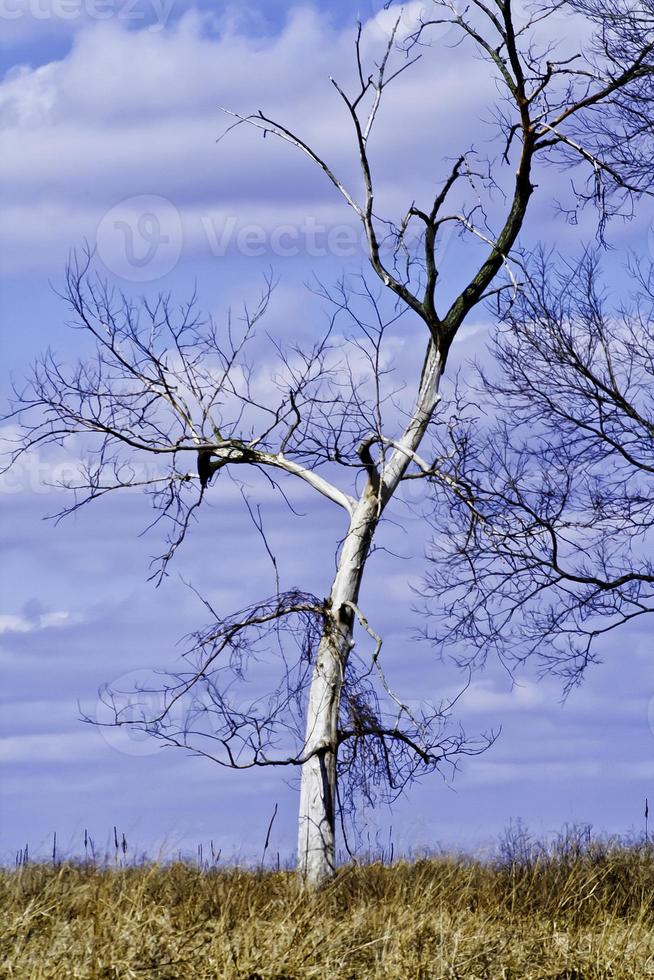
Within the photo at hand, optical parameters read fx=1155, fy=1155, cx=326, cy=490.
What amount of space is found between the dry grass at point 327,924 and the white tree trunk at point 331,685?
13.6 inches

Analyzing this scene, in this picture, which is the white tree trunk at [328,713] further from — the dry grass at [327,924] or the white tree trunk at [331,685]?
the dry grass at [327,924]

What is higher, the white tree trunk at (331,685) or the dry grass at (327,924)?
the white tree trunk at (331,685)

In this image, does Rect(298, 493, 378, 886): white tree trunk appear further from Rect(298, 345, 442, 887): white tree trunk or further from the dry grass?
the dry grass

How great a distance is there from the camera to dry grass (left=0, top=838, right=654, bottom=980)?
302 inches

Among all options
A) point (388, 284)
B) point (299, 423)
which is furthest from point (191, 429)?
point (388, 284)

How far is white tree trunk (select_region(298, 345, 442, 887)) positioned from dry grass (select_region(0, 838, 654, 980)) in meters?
0.35

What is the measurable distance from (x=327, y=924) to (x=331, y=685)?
8.46ft

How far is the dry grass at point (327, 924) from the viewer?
767 cm

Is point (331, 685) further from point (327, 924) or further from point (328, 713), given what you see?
point (327, 924)

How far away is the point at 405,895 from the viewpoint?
33.1ft

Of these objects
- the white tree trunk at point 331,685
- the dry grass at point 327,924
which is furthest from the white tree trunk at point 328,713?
the dry grass at point 327,924

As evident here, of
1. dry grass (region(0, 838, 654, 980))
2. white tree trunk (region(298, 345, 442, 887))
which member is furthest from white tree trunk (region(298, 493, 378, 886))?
dry grass (region(0, 838, 654, 980))

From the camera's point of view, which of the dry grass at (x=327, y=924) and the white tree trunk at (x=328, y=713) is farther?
the white tree trunk at (x=328, y=713)

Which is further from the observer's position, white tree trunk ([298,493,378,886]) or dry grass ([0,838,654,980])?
Result: white tree trunk ([298,493,378,886])
